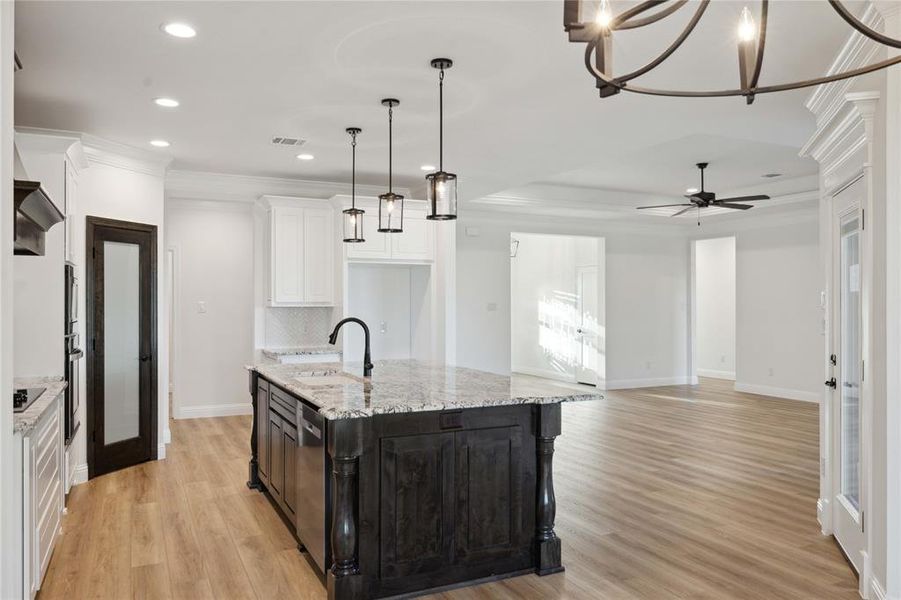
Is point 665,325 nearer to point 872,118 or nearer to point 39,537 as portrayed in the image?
point 872,118

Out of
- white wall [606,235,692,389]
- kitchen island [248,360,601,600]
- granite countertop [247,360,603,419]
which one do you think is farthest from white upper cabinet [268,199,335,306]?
white wall [606,235,692,389]

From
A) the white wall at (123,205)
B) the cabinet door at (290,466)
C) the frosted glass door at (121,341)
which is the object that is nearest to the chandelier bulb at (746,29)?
the cabinet door at (290,466)

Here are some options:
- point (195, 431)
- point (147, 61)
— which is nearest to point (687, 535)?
point (147, 61)

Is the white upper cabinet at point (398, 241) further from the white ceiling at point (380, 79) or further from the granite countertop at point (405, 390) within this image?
the granite countertop at point (405, 390)

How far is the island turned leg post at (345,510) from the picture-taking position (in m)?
2.81

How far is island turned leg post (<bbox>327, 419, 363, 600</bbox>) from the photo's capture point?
9.21 ft

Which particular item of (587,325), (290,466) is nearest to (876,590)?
(290,466)

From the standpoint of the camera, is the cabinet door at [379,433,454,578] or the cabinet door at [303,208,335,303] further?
the cabinet door at [303,208,335,303]

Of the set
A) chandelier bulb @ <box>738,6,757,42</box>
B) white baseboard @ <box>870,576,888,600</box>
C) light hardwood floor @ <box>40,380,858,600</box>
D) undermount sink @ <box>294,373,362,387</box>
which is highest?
chandelier bulb @ <box>738,6,757,42</box>

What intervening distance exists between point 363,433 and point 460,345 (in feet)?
19.4

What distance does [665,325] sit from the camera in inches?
408

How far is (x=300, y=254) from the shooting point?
6.71m

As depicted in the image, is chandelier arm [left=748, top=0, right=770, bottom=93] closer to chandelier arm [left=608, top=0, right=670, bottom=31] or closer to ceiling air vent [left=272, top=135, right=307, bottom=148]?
chandelier arm [left=608, top=0, right=670, bottom=31]

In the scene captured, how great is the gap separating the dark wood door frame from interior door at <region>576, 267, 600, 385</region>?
640 cm
